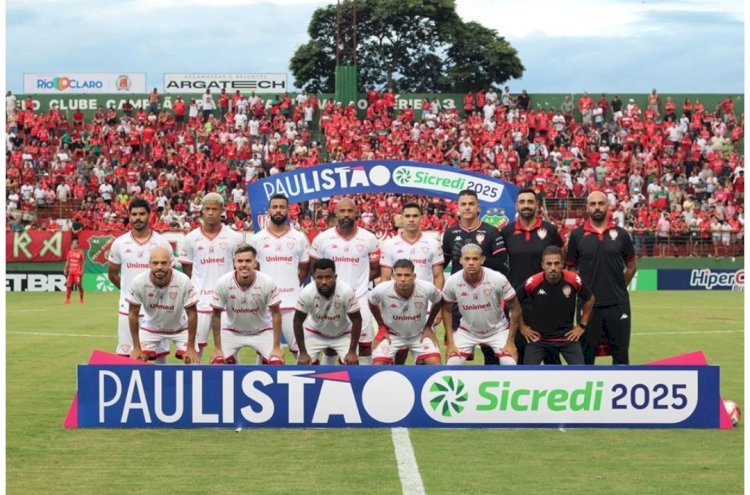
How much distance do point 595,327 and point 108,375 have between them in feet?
15.8

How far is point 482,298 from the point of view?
12.9 m

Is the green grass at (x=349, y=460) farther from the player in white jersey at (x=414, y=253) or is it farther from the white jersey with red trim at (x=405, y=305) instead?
the player in white jersey at (x=414, y=253)

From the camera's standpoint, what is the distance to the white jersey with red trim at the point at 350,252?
14391 mm

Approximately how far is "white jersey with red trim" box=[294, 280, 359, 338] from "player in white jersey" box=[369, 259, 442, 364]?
0.97ft

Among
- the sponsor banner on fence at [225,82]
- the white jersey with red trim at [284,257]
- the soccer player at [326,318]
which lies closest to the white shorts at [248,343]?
the soccer player at [326,318]

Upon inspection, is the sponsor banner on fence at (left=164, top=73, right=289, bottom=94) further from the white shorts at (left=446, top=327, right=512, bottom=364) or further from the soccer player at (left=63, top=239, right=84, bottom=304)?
the white shorts at (left=446, top=327, right=512, bottom=364)

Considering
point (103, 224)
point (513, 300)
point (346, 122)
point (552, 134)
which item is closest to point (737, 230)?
point (552, 134)

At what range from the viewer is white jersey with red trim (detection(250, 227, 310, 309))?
14.3 meters

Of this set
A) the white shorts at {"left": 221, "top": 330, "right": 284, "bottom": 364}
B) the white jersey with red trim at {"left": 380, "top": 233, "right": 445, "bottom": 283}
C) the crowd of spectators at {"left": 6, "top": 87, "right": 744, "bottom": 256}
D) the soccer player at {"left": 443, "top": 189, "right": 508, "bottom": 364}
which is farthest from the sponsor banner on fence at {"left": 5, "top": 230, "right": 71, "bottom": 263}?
the soccer player at {"left": 443, "top": 189, "right": 508, "bottom": 364}

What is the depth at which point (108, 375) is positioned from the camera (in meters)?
11.1

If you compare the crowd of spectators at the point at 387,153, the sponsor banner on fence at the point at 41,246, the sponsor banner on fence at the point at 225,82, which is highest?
the sponsor banner on fence at the point at 225,82

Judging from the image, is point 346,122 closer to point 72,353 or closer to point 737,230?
point 737,230

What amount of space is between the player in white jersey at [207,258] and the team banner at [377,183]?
5.81 meters

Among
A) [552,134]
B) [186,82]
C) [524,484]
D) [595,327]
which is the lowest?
[524,484]
